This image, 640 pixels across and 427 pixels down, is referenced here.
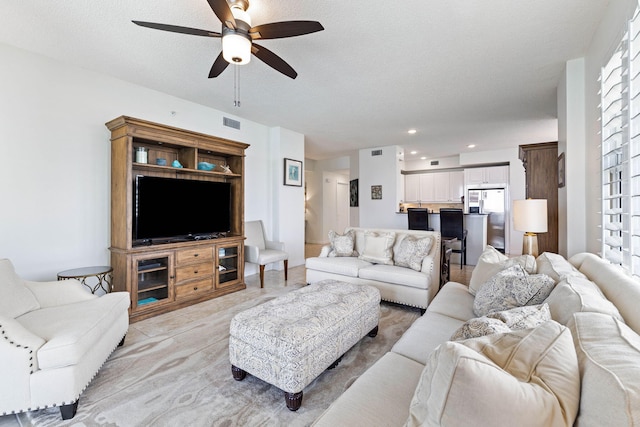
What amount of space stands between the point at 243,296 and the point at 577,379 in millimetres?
3435

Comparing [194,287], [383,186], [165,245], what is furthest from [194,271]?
[383,186]

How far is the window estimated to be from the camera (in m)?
1.52

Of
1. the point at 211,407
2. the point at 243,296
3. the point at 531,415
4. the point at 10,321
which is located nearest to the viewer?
the point at 531,415

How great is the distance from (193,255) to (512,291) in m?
3.19

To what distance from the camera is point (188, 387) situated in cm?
181

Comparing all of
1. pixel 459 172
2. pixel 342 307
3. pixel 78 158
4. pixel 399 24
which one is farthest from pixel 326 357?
pixel 459 172

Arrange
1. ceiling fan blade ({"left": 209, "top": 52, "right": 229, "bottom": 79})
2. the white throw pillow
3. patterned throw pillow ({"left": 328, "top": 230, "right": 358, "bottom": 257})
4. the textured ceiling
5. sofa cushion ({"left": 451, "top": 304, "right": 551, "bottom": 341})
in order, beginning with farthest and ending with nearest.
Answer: patterned throw pillow ({"left": 328, "top": 230, "right": 358, "bottom": 257}) < the white throw pillow < ceiling fan blade ({"left": 209, "top": 52, "right": 229, "bottom": 79}) < the textured ceiling < sofa cushion ({"left": 451, "top": 304, "right": 551, "bottom": 341})

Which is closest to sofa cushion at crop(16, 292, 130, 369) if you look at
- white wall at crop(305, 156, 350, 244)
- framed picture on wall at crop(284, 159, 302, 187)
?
framed picture on wall at crop(284, 159, 302, 187)

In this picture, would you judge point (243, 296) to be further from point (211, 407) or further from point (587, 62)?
point (587, 62)

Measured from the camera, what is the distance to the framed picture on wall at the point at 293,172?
5.23m

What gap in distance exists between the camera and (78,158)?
9.76 feet

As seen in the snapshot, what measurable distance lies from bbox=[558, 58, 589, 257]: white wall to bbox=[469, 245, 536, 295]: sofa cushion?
2.80 ft

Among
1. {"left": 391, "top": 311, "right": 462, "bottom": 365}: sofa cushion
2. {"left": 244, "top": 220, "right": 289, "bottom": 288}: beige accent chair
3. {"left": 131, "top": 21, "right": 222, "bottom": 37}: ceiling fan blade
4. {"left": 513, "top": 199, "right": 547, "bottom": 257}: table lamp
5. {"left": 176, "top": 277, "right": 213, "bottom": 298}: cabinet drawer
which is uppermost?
{"left": 131, "top": 21, "right": 222, "bottom": 37}: ceiling fan blade

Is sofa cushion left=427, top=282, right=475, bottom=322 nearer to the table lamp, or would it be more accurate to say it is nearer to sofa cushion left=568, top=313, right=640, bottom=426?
the table lamp
